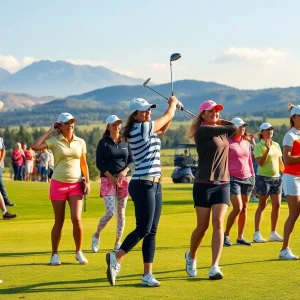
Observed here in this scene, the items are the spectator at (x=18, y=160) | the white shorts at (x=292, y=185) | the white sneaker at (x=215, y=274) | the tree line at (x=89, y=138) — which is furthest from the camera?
the tree line at (x=89, y=138)

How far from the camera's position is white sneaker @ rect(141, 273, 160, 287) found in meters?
9.34

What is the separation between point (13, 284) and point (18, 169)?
31.3m

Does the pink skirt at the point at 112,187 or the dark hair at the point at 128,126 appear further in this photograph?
the pink skirt at the point at 112,187

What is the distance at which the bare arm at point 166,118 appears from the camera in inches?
361

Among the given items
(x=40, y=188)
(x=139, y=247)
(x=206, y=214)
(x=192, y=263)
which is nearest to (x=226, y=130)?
(x=206, y=214)

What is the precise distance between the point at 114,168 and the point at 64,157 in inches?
68.5

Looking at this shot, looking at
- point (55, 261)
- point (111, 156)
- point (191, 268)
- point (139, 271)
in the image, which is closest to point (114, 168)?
point (111, 156)

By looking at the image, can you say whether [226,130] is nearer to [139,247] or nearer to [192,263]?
[192,263]

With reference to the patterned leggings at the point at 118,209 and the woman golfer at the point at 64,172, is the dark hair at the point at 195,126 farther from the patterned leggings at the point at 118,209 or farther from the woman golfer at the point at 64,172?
the patterned leggings at the point at 118,209

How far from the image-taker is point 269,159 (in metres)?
14.3

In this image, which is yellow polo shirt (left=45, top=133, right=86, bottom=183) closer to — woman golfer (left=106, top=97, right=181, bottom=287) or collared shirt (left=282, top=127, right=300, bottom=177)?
woman golfer (left=106, top=97, right=181, bottom=287)

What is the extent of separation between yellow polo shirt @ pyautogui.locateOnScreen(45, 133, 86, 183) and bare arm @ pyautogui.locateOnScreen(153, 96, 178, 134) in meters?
2.13

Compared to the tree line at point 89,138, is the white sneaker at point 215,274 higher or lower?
higher

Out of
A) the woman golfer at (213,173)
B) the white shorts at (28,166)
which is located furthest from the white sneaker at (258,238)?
the white shorts at (28,166)
